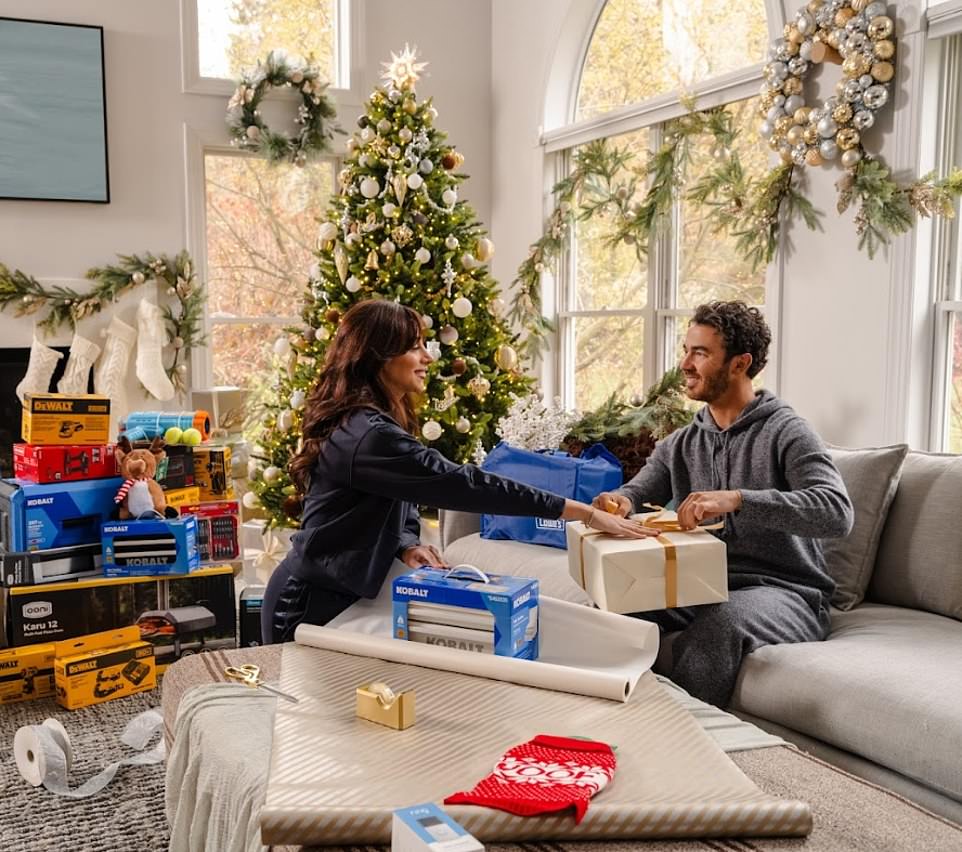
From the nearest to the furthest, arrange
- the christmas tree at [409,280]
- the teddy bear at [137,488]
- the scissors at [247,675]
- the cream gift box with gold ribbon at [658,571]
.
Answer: the scissors at [247,675]
the cream gift box with gold ribbon at [658,571]
the teddy bear at [137,488]
the christmas tree at [409,280]

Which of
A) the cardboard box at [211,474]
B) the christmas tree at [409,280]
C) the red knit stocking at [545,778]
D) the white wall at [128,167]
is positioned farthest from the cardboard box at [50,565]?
the red knit stocking at [545,778]

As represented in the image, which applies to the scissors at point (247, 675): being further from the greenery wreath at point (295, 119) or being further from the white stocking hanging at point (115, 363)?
the greenery wreath at point (295, 119)

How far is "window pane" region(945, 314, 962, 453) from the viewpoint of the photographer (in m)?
3.22

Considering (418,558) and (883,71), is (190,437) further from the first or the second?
(883,71)

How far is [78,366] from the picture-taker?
492 centimetres

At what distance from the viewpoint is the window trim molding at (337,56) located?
16.9ft


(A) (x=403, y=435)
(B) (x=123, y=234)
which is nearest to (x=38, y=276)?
(B) (x=123, y=234)

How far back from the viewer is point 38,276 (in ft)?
16.1

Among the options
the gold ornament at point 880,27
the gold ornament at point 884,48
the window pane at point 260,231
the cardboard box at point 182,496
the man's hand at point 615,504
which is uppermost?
the gold ornament at point 880,27

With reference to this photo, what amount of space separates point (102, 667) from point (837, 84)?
10.4 ft

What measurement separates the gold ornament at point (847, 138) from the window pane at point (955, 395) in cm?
66

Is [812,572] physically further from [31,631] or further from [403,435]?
[31,631]

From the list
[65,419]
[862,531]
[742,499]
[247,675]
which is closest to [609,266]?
[862,531]

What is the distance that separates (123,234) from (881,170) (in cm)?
371
